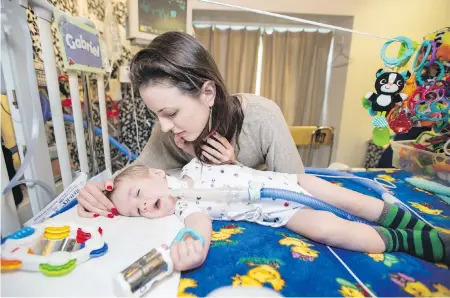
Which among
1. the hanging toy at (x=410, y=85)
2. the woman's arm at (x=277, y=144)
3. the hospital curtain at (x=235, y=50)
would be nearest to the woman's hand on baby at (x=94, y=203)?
the woman's arm at (x=277, y=144)

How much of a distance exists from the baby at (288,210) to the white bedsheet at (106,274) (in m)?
0.10

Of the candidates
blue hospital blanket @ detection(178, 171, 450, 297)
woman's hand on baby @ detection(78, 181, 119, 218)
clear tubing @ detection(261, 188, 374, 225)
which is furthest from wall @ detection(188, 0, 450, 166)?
blue hospital blanket @ detection(178, 171, 450, 297)

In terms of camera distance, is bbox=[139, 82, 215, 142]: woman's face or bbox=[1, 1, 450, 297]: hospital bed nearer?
bbox=[1, 1, 450, 297]: hospital bed

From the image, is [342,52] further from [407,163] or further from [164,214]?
[164,214]

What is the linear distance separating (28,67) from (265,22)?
9.09ft

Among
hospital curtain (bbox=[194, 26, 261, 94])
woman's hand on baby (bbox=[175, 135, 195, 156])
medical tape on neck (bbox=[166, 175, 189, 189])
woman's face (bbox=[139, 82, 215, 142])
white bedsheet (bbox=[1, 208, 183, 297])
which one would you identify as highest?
hospital curtain (bbox=[194, 26, 261, 94])

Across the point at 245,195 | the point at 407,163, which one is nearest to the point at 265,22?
the point at 407,163

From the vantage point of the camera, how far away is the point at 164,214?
0.90m

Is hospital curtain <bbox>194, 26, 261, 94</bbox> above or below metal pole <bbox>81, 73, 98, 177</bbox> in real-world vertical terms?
above

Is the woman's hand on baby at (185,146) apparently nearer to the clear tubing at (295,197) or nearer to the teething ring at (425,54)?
the clear tubing at (295,197)

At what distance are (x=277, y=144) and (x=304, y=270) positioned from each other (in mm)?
542

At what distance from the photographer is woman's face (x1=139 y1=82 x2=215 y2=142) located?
0.85 metres

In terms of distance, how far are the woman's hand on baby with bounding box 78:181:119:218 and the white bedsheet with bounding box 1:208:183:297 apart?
0.06m

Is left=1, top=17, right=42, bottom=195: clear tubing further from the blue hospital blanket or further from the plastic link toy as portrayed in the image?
the plastic link toy
